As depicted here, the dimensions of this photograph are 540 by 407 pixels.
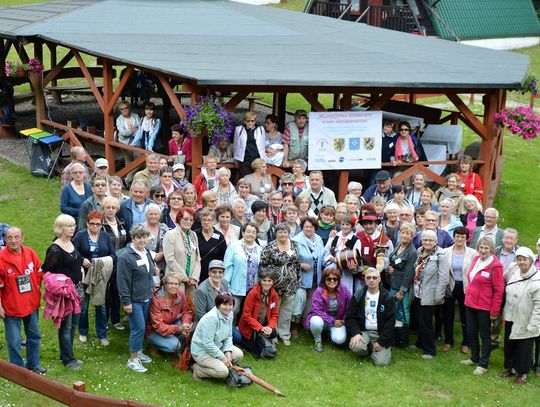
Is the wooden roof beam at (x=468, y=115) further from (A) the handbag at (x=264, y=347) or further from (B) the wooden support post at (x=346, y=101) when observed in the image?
(A) the handbag at (x=264, y=347)

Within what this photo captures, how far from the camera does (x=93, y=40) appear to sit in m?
15.8

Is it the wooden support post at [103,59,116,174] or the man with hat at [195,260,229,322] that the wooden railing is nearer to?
the man with hat at [195,260,229,322]

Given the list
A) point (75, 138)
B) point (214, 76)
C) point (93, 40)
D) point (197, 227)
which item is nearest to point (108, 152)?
point (75, 138)

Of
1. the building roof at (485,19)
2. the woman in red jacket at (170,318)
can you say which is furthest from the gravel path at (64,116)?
the building roof at (485,19)

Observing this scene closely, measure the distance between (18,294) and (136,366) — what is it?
164 centimetres

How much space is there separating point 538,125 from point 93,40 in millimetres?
8000

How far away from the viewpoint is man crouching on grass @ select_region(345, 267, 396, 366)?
10.6m

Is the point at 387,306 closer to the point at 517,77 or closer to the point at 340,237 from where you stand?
the point at 340,237

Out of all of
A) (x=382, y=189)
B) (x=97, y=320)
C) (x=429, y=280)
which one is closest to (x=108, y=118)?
(x=382, y=189)

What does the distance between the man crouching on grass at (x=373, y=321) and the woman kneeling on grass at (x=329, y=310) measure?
215 mm

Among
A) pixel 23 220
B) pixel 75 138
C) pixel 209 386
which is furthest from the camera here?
pixel 75 138

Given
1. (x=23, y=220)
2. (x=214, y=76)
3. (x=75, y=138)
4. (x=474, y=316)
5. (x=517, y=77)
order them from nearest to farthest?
1. (x=474, y=316)
2. (x=214, y=76)
3. (x=23, y=220)
4. (x=517, y=77)
5. (x=75, y=138)

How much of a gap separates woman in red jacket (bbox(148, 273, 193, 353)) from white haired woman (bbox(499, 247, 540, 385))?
12.3ft

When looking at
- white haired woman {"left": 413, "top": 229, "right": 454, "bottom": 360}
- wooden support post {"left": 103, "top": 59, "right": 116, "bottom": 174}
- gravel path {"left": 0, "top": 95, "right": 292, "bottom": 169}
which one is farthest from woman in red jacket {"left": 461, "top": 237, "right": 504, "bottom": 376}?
gravel path {"left": 0, "top": 95, "right": 292, "bottom": 169}
